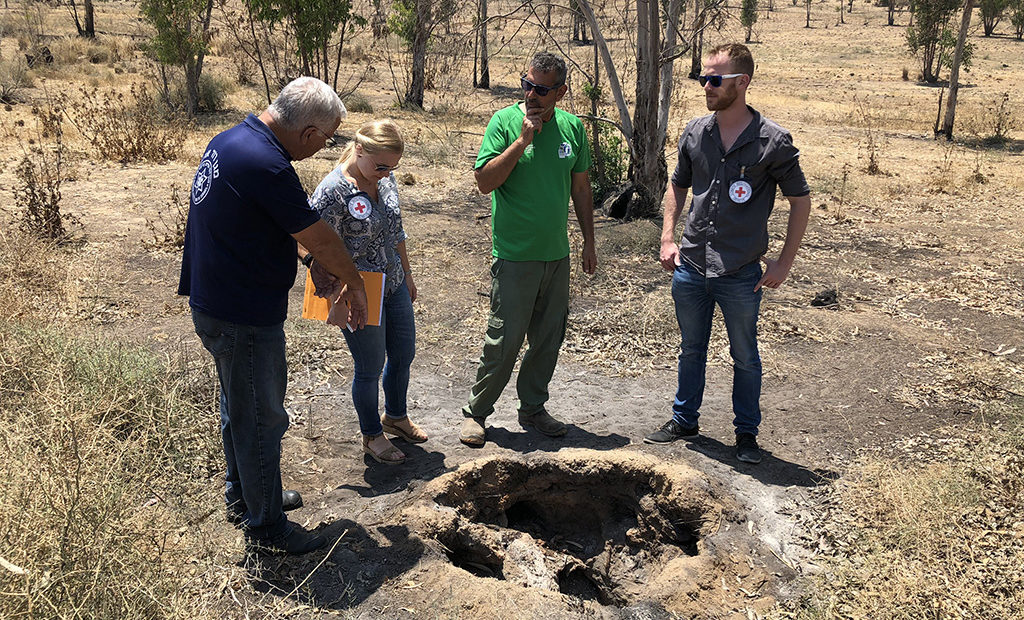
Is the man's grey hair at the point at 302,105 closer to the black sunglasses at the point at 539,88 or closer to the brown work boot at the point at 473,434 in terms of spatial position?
the black sunglasses at the point at 539,88

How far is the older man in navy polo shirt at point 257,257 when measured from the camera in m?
2.75

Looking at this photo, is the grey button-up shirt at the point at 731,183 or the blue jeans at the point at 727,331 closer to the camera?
the grey button-up shirt at the point at 731,183

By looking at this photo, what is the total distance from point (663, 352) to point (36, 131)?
1061cm

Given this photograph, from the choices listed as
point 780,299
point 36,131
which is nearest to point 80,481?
point 780,299

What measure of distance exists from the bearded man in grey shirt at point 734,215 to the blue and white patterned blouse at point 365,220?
1387 mm

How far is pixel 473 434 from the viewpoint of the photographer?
168 inches

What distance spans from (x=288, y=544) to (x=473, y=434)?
4.17 feet

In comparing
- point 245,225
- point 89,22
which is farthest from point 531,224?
Answer: point 89,22

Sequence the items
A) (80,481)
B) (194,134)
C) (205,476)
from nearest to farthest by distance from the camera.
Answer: (80,481), (205,476), (194,134)

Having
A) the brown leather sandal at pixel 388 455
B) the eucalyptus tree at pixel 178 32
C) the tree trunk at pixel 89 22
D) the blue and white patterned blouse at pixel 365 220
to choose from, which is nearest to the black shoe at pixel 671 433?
the brown leather sandal at pixel 388 455

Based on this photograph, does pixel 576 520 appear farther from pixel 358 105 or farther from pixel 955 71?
pixel 955 71

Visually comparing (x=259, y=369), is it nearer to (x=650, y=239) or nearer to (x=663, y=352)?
(x=663, y=352)

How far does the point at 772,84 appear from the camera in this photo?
2559 cm

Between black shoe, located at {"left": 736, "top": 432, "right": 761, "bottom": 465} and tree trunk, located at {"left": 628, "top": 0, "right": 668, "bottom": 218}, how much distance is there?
5205mm
